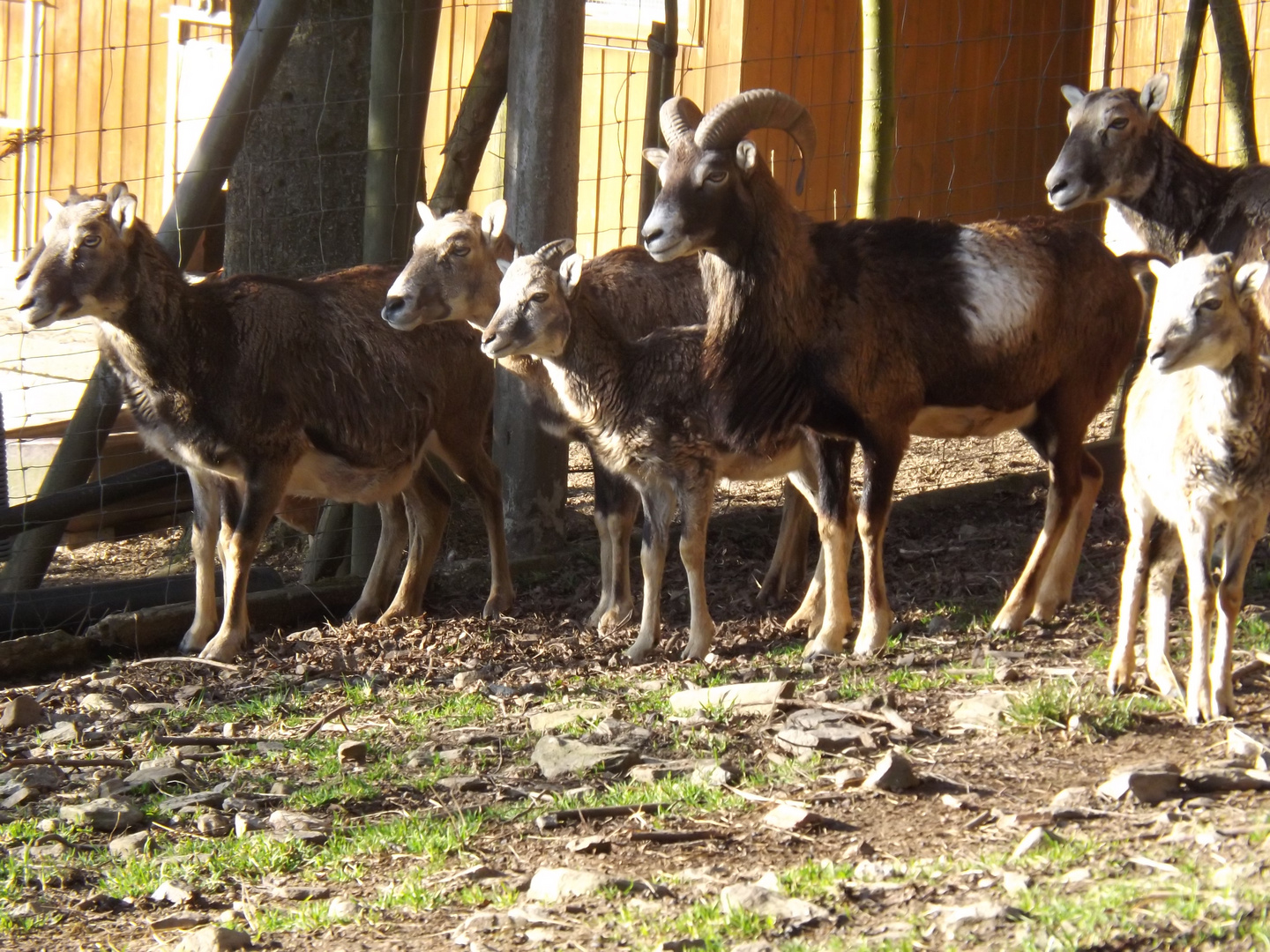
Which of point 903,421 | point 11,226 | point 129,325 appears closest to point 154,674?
point 129,325

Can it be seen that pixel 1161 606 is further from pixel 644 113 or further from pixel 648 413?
pixel 644 113

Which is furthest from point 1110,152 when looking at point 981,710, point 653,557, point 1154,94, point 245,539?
point 245,539

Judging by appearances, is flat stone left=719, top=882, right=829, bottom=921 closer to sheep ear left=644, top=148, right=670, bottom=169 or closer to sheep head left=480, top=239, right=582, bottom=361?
sheep head left=480, top=239, right=582, bottom=361

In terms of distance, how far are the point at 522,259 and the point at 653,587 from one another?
1.76 metres

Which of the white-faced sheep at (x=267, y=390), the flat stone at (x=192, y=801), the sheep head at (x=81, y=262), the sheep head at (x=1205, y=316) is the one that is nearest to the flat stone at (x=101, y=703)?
the white-faced sheep at (x=267, y=390)

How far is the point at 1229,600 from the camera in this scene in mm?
5297

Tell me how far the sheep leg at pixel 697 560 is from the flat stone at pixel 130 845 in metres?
2.80

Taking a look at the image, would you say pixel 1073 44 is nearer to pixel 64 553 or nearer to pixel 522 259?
pixel 522 259

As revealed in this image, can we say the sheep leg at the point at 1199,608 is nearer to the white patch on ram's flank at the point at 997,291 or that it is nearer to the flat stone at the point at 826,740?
the flat stone at the point at 826,740

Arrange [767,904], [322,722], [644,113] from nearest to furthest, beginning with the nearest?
[767,904] → [322,722] → [644,113]

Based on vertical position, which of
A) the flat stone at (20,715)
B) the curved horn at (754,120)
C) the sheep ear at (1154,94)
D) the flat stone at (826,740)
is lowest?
the flat stone at (20,715)

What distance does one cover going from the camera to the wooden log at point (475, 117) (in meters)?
9.02

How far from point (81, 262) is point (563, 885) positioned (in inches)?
180

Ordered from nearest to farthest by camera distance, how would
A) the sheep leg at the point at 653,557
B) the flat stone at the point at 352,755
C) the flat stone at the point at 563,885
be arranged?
1. the flat stone at the point at 563,885
2. the flat stone at the point at 352,755
3. the sheep leg at the point at 653,557
